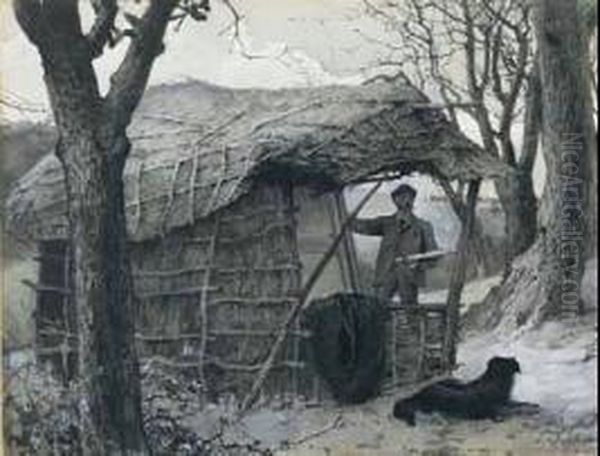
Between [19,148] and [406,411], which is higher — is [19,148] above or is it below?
above

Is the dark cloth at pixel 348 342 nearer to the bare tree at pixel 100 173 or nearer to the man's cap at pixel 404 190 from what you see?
the man's cap at pixel 404 190

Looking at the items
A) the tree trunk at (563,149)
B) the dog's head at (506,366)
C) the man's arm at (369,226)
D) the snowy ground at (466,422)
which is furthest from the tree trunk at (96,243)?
the tree trunk at (563,149)

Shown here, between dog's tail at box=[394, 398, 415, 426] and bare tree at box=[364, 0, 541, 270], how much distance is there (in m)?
0.42

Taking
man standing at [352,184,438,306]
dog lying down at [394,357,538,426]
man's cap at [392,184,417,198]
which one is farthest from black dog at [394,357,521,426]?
man's cap at [392,184,417,198]

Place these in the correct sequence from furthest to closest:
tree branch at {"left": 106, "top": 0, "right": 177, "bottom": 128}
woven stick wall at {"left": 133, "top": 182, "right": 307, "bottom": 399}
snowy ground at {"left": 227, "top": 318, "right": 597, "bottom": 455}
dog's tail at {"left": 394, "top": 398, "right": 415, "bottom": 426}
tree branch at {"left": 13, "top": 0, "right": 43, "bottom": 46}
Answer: tree branch at {"left": 13, "top": 0, "right": 43, "bottom": 46}, tree branch at {"left": 106, "top": 0, "right": 177, "bottom": 128}, woven stick wall at {"left": 133, "top": 182, "right": 307, "bottom": 399}, dog's tail at {"left": 394, "top": 398, "right": 415, "bottom": 426}, snowy ground at {"left": 227, "top": 318, "right": 597, "bottom": 455}

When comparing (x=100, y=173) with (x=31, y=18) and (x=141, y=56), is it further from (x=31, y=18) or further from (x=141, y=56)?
(x=31, y=18)

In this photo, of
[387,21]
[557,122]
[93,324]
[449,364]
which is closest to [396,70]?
[387,21]

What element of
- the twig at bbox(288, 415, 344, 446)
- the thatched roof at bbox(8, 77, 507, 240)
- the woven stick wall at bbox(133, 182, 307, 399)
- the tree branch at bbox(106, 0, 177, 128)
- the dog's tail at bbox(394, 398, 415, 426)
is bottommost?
the twig at bbox(288, 415, 344, 446)

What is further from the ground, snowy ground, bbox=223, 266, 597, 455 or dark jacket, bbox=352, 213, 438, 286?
dark jacket, bbox=352, 213, 438, 286

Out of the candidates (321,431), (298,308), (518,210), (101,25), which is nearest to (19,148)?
(101,25)

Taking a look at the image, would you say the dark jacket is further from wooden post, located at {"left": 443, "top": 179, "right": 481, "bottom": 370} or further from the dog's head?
the dog's head

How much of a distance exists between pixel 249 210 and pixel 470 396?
725 millimetres

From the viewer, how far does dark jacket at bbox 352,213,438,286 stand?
3.82 m

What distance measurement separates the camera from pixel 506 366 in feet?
12.1
